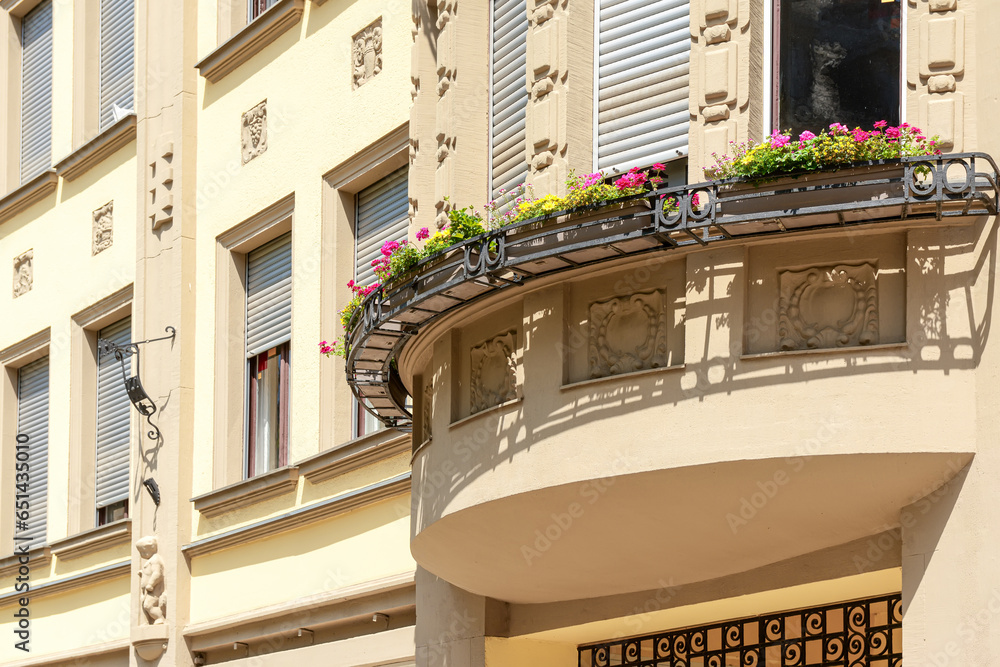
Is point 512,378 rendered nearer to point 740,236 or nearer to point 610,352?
point 610,352

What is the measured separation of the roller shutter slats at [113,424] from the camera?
18453 millimetres

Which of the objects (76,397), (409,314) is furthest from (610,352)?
(76,397)

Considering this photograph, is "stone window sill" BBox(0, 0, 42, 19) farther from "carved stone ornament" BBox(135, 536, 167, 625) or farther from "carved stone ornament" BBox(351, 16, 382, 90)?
"carved stone ornament" BBox(135, 536, 167, 625)

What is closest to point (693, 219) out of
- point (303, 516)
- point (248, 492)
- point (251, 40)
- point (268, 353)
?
point (303, 516)

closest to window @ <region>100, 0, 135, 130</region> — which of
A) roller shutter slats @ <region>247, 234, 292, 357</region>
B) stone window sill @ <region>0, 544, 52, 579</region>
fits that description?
roller shutter slats @ <region>247, 234, 292, 357</region>

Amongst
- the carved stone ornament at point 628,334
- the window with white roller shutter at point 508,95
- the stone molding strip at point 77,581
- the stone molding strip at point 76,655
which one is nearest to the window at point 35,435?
the stone molding strip at point 77,581

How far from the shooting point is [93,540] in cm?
1803

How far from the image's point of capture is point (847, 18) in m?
9.61

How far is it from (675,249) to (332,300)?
6.10 m

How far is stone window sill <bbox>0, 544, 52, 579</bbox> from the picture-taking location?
19.1m

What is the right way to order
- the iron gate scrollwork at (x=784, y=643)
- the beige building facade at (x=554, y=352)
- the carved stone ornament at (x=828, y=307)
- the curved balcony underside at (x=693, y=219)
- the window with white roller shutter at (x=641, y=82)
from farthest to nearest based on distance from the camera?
the iron gate scrollwork at (x=784, y=643) < the window with white roller shutter at (x=641, y=82) < the carved stone ornament at (x=828, y=307) < the beige building facade at (x=554, y=352) < the curved balcony underside at (x=693, y=219)

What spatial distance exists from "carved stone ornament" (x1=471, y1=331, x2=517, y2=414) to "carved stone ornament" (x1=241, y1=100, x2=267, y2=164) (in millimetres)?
6303

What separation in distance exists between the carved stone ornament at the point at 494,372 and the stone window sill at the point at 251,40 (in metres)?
6.42

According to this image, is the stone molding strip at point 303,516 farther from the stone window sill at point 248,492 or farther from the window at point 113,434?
the window at point 113,434
